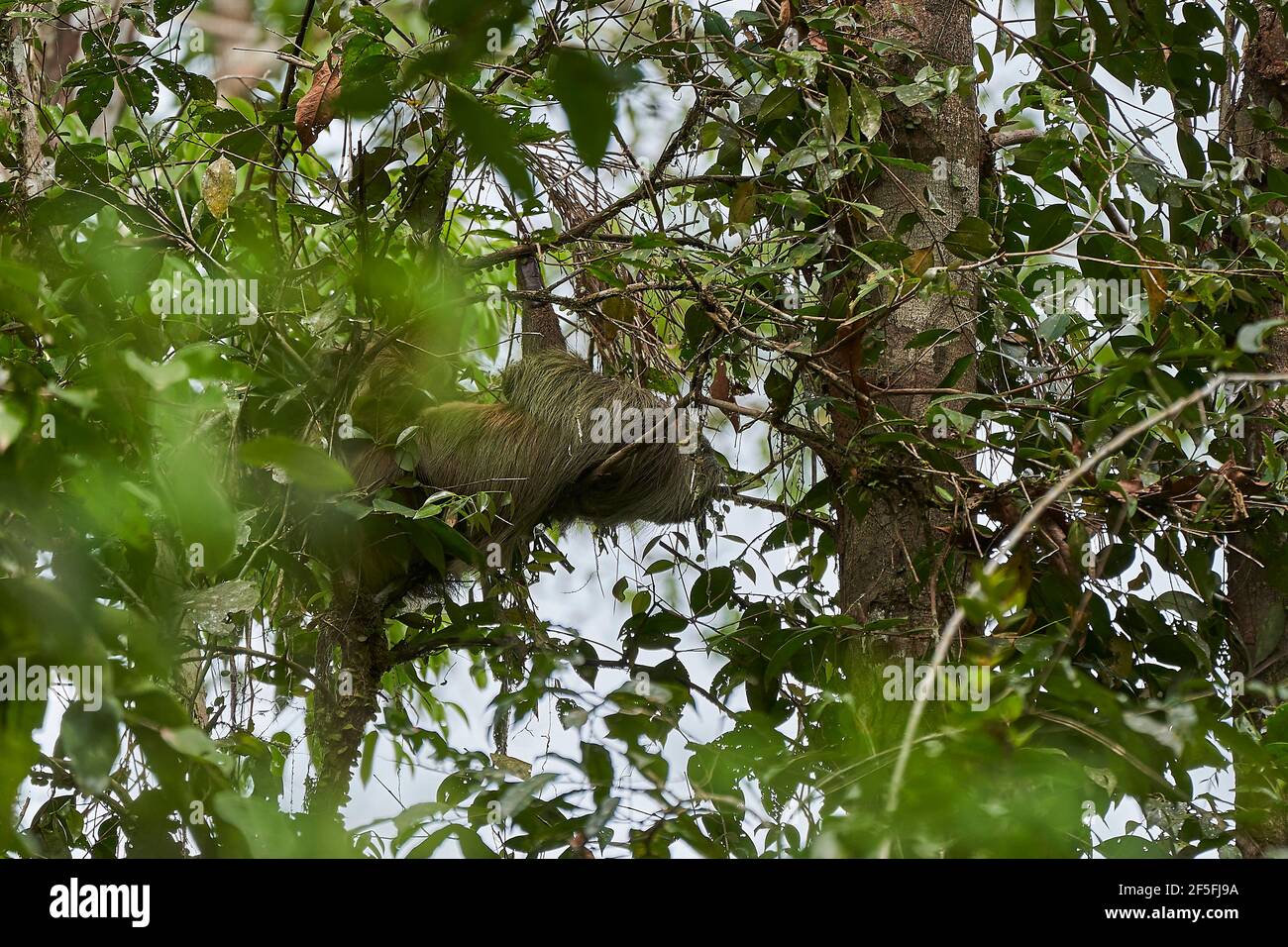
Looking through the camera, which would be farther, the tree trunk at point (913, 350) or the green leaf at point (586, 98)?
the tree trunk at point (913, 350)

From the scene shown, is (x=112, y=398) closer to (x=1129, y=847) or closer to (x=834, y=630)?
(x=834, y=630)

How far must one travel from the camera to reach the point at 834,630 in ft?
9.50

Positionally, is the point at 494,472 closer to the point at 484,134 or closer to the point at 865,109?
the point at 865,109

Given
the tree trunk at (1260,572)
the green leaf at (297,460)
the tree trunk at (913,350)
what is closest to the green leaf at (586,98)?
the green leaf at (297,460)

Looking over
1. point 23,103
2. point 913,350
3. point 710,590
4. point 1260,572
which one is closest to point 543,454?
point 710,590

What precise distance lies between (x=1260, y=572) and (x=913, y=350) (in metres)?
1.27

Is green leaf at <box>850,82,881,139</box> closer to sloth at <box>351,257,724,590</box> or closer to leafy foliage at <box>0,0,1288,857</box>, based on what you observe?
leafy foliage at <box>0,0,1288,857</box>

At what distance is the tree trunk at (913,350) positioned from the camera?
3.13m

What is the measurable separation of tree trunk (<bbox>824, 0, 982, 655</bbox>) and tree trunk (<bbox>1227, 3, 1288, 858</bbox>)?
80 cm

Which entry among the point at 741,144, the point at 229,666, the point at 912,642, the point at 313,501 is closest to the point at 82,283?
the point at 313,501

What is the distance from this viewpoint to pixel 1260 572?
3455 mm

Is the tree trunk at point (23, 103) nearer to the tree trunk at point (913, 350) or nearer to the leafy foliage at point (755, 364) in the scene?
the leafy foliage at point (755, 364)

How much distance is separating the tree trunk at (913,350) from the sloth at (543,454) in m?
0.72

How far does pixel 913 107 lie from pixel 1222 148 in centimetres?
103
